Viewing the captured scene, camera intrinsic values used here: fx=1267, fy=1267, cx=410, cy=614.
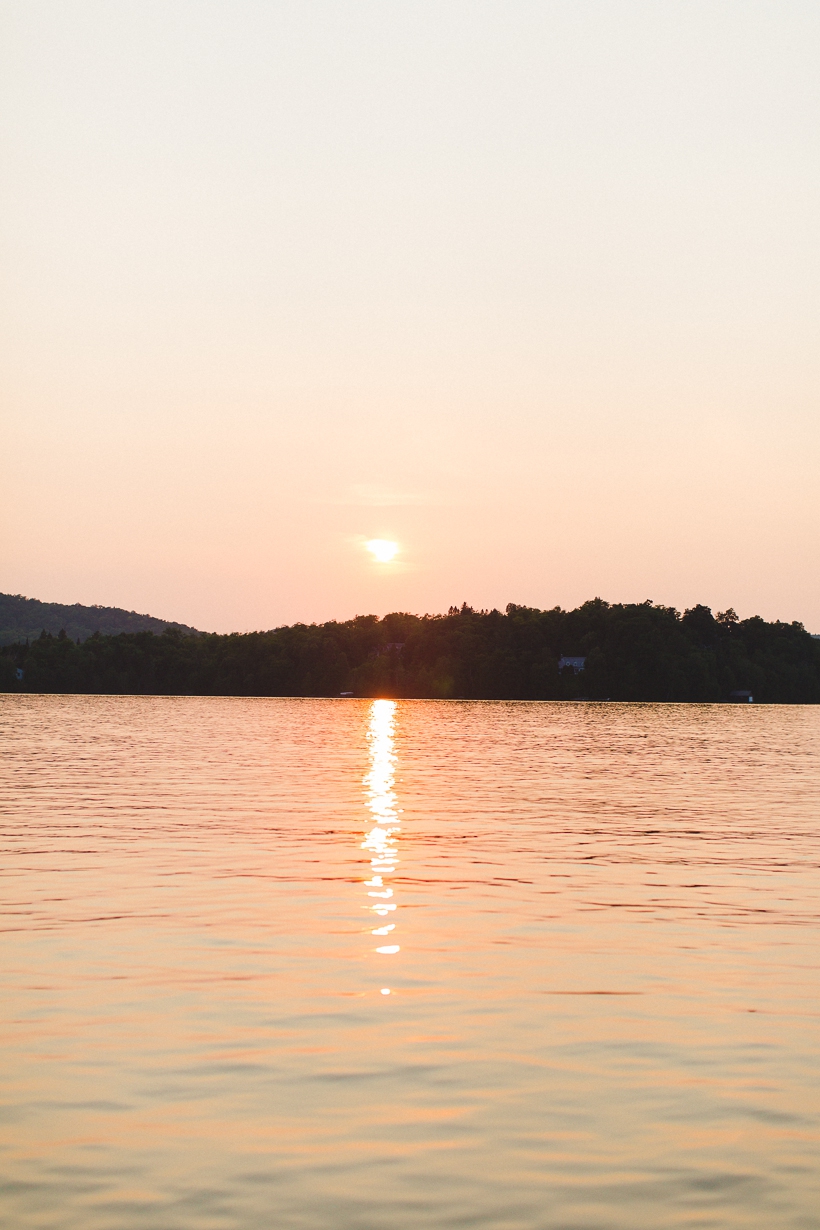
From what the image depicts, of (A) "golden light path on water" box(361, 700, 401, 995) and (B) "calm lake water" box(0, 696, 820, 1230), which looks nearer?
(B) "calm lake water" box(0, 696, 820, 1230)

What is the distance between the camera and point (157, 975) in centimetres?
1558

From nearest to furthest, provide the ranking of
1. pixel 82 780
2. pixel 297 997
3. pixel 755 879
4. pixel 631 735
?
pixel 297 997 < pixel 755 879 < pixel 82 780 < pixel 631 735

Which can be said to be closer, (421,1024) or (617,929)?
(421,1024)

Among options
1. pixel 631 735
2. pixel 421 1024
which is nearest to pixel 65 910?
pixel 421 1024

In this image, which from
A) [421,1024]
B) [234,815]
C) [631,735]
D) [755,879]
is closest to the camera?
[421,1024]

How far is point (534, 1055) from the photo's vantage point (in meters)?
12.4

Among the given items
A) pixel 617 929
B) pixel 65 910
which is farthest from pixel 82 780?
pixel 617 929

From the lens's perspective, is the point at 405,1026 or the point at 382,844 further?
the point at 382,844

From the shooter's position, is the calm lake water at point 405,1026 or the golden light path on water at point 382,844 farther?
the golden light path on water at point 382,844

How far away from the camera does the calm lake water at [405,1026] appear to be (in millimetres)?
8977

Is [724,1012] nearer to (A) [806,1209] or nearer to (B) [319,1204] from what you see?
(A) [806,1209]

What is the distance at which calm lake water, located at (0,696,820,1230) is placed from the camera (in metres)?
8.98

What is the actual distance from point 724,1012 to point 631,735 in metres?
89.7

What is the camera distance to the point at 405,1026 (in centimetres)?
1349
